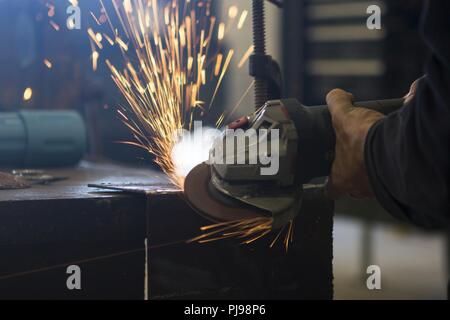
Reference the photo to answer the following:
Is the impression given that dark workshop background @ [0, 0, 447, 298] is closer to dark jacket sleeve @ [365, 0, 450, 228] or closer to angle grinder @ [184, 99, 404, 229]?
angle grinder @ [184, 99, 404, 229]

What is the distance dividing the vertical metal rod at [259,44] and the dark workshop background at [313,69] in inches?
57.0

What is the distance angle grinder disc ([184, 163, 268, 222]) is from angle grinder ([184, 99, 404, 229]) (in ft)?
0.07

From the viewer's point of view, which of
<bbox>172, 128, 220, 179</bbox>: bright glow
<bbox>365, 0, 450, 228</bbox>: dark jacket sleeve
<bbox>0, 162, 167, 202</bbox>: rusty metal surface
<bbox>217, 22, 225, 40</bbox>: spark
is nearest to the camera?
<bbox>365, 0, 450, 228</bbox>: dark jacket sleeve

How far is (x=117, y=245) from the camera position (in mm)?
1540

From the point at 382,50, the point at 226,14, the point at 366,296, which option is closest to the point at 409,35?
the point at 382,50

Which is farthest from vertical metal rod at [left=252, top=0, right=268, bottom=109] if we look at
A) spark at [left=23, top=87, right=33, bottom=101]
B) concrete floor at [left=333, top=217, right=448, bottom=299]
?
concrete floor at [left=333, top=217, right=448, bottom=299]

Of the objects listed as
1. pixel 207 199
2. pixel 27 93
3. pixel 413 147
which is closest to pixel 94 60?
pixel 27 93

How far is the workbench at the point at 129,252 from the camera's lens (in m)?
1.46

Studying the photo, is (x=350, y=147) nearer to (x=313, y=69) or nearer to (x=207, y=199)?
(x=207, y=199)

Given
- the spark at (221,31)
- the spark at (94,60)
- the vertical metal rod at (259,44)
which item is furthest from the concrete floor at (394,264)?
the vertical metal rod at (259,44)

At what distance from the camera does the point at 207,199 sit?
55.8 inches

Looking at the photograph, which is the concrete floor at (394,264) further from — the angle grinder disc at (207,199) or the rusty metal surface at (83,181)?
the angle grinder disc at (207,199)

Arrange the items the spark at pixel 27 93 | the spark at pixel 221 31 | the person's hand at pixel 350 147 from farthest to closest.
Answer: the spark at pixel 221 31, the spark at pixel 27 93, the person's hand at pixel 350 147

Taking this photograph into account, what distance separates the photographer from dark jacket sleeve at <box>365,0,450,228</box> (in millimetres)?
1073
